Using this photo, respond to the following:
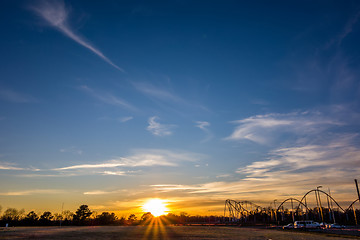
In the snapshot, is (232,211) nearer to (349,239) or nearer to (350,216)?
(350,216)

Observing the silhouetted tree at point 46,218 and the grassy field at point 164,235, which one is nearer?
the grassy field at point 164,235

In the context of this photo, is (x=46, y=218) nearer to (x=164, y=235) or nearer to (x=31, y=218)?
(x=31, y=218)

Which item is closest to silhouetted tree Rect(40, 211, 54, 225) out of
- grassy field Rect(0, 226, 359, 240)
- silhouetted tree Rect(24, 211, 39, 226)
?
silhouetted tree Rect(24, 211, 39, 226)

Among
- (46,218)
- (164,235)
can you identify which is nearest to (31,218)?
(46,218)

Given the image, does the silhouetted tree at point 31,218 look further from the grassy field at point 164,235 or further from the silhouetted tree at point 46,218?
the grassy field at point 164,235

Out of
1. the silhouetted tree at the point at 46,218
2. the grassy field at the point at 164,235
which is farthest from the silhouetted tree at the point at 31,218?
the grassy field at the point at 164,235

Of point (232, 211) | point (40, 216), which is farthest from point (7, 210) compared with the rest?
point (232, 211)

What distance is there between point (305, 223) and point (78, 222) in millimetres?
160124

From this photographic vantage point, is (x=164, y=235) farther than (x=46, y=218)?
No

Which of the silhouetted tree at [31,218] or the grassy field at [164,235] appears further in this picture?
the silhouetted tree at [31,218]

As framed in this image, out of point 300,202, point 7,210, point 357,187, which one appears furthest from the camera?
point 7,210

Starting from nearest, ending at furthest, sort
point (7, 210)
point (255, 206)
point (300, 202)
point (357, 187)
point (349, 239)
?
point (349, 239) < point (357, 187) < point (300, 202) < point (255, 206) < point (7, 210)

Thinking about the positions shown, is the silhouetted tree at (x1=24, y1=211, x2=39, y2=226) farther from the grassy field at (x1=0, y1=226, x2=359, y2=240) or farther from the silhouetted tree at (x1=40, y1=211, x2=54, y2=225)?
the grassy field at (x1=0, y1=226, x2=359, y2=240)

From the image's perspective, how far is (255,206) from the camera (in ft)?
611
